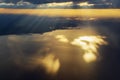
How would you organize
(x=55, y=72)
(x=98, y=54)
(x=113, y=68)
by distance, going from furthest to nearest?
(x=98, y=54), (x=113, y=68), (x=55, y=72)

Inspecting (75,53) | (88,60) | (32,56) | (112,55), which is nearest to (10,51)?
(32,56)

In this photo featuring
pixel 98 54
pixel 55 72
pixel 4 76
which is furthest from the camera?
pixel 98 54

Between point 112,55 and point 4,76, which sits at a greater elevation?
point 4,76

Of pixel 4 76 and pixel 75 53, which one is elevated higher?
pixel 4 76

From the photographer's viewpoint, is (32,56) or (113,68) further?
(32,56)

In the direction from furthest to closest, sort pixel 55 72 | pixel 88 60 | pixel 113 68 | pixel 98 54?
pixel 98 54 < pixel 88 60 < pixel 113 68 < pixel 55 72

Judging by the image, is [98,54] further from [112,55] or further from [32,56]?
[32,56]

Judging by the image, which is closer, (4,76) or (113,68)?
(4,76)

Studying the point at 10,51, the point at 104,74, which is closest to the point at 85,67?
the point at 104,74

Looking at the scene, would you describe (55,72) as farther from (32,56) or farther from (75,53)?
(75,53)
